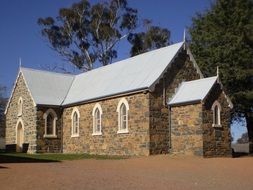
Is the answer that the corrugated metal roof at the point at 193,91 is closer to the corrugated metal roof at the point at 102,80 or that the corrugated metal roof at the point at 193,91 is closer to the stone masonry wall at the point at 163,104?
the stone masonry wall at the point at 163,104

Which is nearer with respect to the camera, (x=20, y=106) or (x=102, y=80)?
(x=102, y=80)

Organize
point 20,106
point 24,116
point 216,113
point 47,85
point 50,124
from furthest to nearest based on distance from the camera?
point 47,85
point 20,106
point 24,116
point 50,124
point 216,113

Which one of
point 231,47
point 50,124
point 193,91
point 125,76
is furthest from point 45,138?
point 231,47

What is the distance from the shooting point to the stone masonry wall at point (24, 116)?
35781 millimetres

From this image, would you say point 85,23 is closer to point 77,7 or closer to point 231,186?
point 77,7

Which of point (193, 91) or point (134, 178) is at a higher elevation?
point (193, 91)

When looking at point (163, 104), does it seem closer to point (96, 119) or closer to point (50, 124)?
point (96, 119)

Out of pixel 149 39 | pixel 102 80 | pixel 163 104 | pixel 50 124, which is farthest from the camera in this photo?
pixel 149 39

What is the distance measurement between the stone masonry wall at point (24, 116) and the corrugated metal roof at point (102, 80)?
0.85 meters

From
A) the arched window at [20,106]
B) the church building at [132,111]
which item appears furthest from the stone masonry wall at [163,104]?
the arched window at [20,106]

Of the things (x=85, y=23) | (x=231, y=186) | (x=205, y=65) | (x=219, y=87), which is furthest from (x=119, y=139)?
(x=85, y=23)

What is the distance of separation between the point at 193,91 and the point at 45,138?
43.6 feet

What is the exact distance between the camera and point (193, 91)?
94.3ft

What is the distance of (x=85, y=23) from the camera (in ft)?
174
